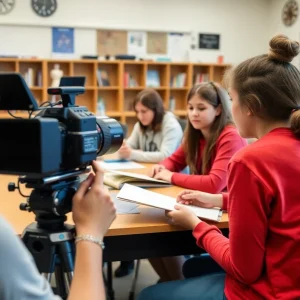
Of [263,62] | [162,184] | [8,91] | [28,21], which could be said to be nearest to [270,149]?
[263,62]

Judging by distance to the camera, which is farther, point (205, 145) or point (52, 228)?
point (205, 145)

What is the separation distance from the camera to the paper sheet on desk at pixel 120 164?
247 centimetres

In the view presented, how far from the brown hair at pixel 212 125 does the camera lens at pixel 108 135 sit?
0.97 meters

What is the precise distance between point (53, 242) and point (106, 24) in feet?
17.9

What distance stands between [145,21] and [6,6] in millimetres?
1838

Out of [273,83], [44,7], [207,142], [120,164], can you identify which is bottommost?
[120,164]

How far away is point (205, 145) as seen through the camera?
2.11 metres

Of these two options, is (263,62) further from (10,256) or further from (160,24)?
(160,24)

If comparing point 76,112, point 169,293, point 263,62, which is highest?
point 263,62

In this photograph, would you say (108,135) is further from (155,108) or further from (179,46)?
(179,46)

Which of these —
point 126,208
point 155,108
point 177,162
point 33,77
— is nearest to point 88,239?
point 126,208

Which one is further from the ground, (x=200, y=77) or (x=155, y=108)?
(x=200, y=77)

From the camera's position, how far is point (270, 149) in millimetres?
1172

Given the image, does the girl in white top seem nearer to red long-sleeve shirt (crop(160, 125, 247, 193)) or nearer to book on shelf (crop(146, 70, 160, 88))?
red long-sleeve shirt (crop(160, 125, 247, 193))
